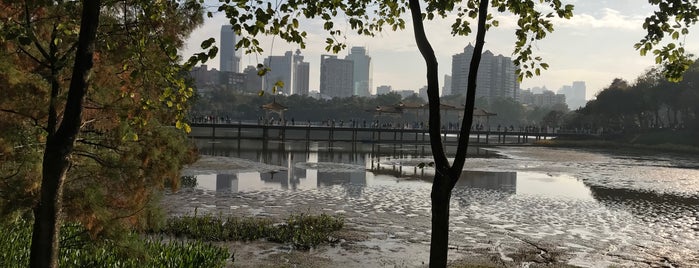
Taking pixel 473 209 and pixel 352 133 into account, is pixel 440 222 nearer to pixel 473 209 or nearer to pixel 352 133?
pixel 473 209

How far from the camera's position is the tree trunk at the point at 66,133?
467 centimetres

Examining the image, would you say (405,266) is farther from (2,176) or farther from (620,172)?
(620,172)

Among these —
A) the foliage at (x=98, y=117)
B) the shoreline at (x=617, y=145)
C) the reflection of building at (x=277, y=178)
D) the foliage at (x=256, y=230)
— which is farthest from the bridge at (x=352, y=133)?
the foliage at (x=98, y=117)

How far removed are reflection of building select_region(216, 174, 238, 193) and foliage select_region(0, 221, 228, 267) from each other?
12822mm

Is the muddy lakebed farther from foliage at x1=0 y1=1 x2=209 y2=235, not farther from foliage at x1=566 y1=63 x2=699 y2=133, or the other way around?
foliage at x1=566 y1=63 x2=699 y2=133

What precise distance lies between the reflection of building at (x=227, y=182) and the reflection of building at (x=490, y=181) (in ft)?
36.0

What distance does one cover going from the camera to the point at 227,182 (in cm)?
2648

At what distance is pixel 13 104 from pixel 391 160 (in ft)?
121

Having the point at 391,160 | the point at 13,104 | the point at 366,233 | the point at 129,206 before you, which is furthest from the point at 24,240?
the point at 391,160

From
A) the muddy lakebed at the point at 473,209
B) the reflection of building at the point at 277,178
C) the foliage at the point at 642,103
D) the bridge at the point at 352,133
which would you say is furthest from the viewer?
the foliage at the point at 642,103

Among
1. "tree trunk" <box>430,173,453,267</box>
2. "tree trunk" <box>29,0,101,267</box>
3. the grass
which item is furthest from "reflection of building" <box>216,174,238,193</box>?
the grass

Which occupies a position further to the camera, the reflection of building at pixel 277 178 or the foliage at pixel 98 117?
the reflection of building at pixel 277 178

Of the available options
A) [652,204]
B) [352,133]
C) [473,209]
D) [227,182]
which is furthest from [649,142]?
[227,182]

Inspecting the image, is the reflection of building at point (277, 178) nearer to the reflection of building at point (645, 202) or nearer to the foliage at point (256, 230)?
the foliage at point (256, 230)
